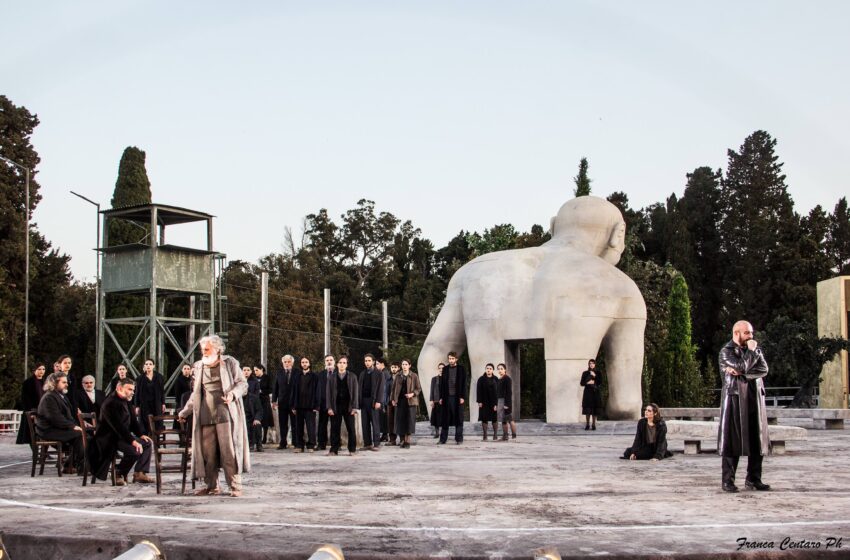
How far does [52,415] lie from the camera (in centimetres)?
1320

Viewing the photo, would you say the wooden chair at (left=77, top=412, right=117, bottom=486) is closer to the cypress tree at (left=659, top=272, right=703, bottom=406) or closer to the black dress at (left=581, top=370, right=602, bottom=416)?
the black dress at (left=581, top=370, right=602, bottom=416)

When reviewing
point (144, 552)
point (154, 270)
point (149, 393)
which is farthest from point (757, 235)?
point (144, 552)

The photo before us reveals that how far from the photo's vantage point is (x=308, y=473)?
13.4 metres

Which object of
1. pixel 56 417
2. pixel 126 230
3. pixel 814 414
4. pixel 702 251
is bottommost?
pixel 814 414

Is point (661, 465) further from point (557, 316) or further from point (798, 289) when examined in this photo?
point (798, 289)

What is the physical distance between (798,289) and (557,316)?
105 ft

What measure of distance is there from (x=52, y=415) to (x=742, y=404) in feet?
27.7

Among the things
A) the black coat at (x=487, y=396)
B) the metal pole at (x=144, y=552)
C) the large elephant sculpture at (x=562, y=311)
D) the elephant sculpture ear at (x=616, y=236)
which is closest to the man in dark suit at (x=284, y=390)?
the black coat at (x=487, y=396)

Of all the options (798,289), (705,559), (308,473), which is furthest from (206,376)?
(798,289)

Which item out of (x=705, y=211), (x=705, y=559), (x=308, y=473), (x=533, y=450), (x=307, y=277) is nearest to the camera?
(x=705, y=559)

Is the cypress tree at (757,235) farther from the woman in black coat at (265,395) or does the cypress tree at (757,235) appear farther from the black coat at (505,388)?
the woman in black coat at (265,395)

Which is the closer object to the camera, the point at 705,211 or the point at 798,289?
the point at 798,289

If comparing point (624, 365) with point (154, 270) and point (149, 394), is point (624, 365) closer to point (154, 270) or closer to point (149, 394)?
point (149, 394)

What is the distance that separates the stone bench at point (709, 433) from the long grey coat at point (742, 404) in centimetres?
482
